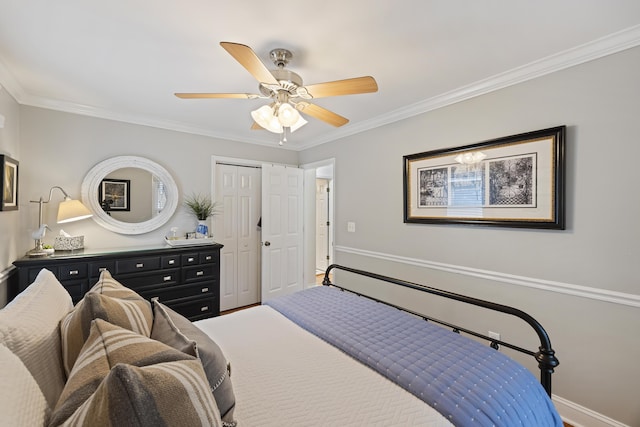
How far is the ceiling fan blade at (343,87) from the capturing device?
157cm

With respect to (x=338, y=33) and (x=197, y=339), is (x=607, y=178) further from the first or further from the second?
(x=197, y=339)

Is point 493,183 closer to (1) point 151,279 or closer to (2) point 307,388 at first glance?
(2) point 307,388

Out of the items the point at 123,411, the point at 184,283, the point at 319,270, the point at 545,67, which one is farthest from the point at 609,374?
the point at 319,270

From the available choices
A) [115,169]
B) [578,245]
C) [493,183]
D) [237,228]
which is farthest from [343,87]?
[237,228]

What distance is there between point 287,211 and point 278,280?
3.37ft

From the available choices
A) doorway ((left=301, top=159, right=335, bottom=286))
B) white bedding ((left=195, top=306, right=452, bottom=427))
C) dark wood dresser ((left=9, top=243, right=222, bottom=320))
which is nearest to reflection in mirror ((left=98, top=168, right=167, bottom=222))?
dark wood dresser ((left=9, top=243, right=222, bottom=320))

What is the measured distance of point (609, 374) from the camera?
1.75 meters

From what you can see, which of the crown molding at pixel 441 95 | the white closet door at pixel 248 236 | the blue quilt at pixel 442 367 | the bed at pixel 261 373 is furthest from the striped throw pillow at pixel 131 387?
the white closet door at pixel 248 236

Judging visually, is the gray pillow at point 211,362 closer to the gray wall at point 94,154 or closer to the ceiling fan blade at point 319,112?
the ceiling fan blade at point 319,112

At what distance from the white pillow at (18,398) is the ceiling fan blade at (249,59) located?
4.29ft

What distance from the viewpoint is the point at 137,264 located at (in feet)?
8.96

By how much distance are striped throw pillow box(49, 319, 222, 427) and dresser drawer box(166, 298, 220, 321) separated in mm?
2366

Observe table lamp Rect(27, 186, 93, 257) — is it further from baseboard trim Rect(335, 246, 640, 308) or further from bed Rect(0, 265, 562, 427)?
baseboard trim Rect(335, 246, 640, 308)

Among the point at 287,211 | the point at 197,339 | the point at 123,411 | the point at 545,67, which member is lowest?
the point at 197,339
